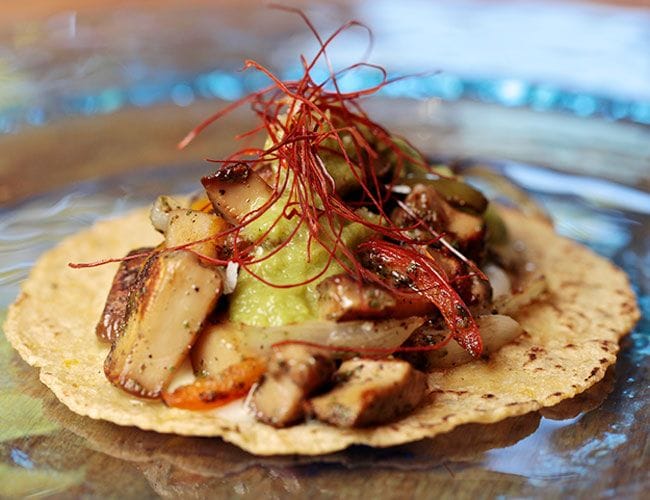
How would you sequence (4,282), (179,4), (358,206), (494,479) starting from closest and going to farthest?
1. (494,479)
2. (358,206)
3. (4,282)
4. (179,4)

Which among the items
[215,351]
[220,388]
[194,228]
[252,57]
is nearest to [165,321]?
[215,351]

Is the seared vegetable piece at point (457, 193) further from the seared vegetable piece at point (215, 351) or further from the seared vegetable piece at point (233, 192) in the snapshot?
the seared vegetable piece at point (215, 351)

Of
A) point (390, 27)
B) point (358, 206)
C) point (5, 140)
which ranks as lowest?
point (5, 140)

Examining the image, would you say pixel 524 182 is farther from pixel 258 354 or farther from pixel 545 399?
pixel 258 354

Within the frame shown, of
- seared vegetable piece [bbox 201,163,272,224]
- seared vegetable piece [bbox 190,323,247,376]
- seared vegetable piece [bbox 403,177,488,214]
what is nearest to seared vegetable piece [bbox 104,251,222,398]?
seared vegetable piece [bbox 190,323,247,376]

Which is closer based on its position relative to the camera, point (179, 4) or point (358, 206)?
point (358, 206)

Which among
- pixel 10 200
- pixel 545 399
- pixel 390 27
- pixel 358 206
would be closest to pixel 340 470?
pixel 545 399

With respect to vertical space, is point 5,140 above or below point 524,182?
below
